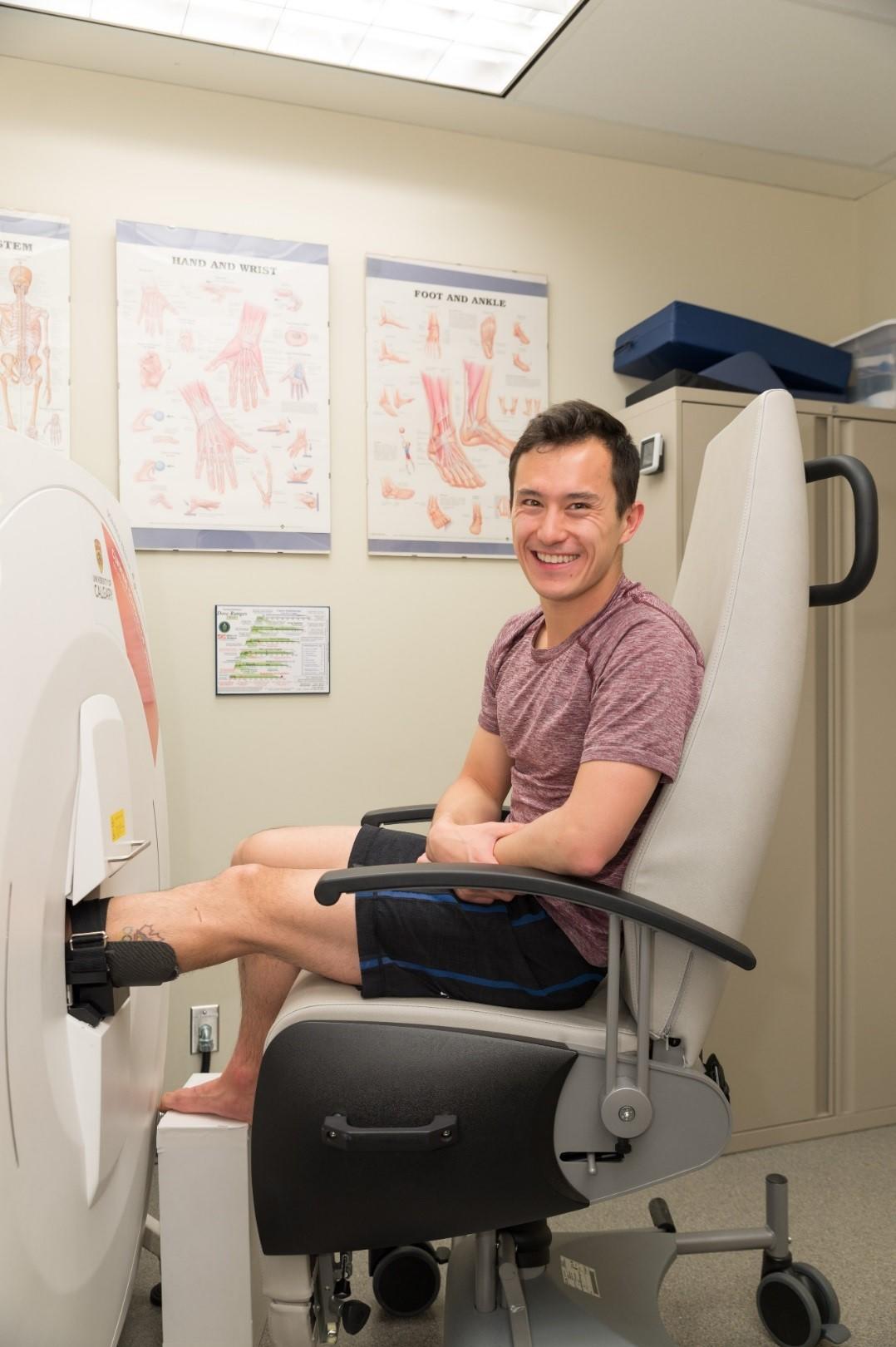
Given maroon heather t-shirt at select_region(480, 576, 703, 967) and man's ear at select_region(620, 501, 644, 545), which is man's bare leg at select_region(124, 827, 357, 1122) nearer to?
maroon heather t-shirt at select_region(480, 576, 703, 967)

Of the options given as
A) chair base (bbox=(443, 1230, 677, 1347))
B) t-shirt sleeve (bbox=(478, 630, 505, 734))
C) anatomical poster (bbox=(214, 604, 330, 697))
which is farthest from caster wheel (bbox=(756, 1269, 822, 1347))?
anatomical poster (bbox=(214, 604, 330, 697))

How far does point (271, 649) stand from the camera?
2.47 metres

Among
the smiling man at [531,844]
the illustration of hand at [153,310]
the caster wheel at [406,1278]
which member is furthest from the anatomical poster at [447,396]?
the caster wheel at [406,1278]

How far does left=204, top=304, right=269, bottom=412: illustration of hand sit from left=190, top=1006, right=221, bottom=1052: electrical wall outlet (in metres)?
1.47

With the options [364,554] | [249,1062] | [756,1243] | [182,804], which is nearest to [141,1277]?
[249,1062]

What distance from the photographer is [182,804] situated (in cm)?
243

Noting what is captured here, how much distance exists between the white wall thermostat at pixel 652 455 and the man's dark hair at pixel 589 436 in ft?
2.75

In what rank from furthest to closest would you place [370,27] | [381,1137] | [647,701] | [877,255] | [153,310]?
[877,255] → [153,310] → [370,27] → [647,701] → [381,1137]

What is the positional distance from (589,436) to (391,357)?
3.93ft

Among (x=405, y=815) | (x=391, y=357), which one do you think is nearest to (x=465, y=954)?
(x=405, y=815)

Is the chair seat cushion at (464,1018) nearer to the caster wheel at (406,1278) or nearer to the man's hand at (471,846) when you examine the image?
the man's hand at (471,846)

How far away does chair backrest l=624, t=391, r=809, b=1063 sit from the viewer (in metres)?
1.30

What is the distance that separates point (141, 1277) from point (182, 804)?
989 mm

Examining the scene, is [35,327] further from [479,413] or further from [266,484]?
[479,413]
